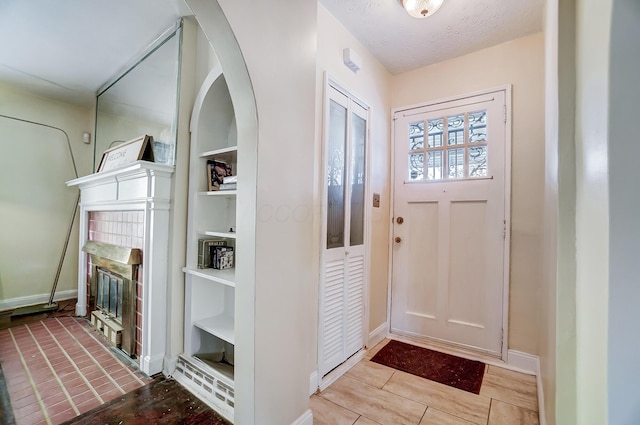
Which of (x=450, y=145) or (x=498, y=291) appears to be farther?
(x=450, y=145)

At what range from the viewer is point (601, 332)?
1.82 ft

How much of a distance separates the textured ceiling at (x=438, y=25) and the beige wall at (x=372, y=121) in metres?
0.11

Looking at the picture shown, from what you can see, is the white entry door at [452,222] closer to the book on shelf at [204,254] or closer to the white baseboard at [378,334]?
the white baseboard at [378,334]

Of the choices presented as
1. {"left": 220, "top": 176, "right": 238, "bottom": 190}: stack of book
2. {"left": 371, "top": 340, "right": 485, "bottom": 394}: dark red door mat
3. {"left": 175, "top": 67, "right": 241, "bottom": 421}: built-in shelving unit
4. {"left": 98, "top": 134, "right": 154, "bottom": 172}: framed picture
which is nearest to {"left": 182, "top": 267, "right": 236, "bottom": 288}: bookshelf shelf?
{"left": 175, "top": 67, "right": 241, "bottom": 421}: built-in shelving unit

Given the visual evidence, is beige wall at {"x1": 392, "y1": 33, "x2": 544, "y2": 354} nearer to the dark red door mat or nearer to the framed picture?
the dark red door mat

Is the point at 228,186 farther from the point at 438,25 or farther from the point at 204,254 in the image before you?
the point at 438,25

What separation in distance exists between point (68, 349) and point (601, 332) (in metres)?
3.41

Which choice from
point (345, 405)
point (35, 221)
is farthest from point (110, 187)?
point (345, 405)

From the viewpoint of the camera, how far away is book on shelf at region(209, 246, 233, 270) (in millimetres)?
1921

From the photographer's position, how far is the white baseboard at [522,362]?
203cm

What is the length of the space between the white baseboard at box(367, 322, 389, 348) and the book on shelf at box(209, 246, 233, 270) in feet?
4.61

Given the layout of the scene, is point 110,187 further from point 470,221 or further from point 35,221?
point 470,221

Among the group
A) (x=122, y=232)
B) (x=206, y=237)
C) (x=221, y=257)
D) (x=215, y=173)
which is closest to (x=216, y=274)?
(x=221, y=257)

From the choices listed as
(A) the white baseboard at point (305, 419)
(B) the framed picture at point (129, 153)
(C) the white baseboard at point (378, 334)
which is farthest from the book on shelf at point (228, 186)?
(C) the white baseboard at point (378, 334)
